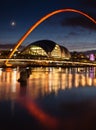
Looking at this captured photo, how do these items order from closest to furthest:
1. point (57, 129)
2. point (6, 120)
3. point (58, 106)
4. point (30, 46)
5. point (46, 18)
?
point (57, 129) < point (6, 120) < point (58, 106) < point (46, 18) < point (30, 46)

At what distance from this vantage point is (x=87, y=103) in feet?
62.4

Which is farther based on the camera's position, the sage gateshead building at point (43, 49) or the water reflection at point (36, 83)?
the sage gateshead building at point (43, 49)

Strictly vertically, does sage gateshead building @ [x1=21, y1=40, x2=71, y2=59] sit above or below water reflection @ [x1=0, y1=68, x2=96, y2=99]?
above

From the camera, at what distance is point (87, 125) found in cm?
1278

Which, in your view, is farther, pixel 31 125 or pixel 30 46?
pixel 30 46

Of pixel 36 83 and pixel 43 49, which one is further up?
pixel 43 49

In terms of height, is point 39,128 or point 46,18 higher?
point 46,18

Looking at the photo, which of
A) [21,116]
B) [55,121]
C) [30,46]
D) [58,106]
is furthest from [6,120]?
[30,46]

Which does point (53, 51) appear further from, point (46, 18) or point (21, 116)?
point (21, 116)

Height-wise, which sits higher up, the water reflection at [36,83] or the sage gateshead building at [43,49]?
the sage gateshead building at [43,49]

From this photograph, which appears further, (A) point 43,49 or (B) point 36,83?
(A) point 43,49

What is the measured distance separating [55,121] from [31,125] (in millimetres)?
1378

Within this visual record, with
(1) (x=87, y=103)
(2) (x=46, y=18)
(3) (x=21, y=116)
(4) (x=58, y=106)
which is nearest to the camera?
(3) (x=21, y=116)

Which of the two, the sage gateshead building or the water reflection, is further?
the sage gateshead building
